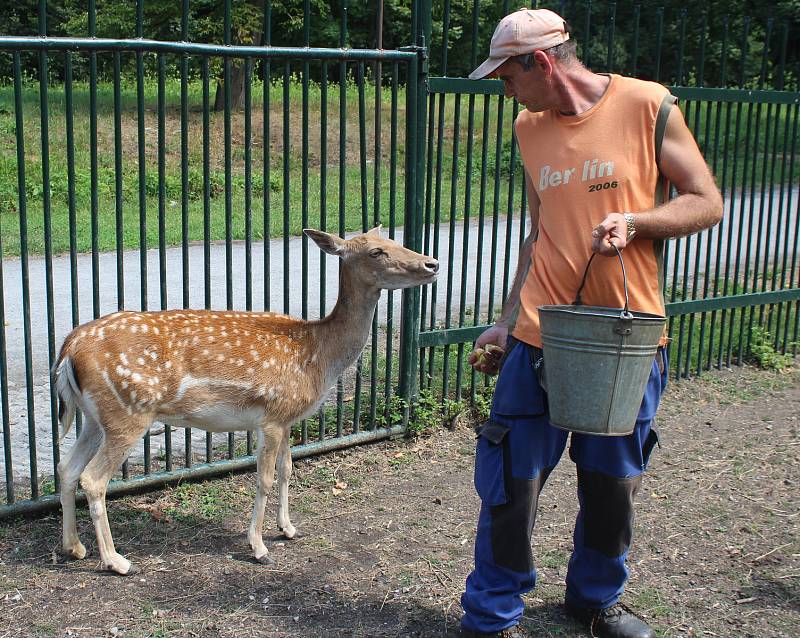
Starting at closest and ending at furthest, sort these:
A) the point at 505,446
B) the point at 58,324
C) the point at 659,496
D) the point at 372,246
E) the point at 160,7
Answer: the point at 505,446 → the point at 372,246 → the point at 659,496 → the point at 58,324 → the point at 160,7

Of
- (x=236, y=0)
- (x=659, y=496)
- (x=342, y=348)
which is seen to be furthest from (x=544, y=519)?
(x=236, y=0)

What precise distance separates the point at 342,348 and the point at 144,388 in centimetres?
104

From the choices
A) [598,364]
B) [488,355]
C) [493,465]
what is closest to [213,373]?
[488,355]

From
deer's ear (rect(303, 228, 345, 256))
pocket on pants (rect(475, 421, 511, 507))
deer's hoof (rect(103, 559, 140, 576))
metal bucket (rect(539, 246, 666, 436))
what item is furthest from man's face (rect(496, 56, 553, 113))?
deer's hoof (rect(103, 559, 140, 576))

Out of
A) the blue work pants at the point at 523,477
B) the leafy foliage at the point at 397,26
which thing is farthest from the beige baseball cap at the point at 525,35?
the leafy foliage at the point at 397,26

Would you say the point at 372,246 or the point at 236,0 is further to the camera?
the point at 236,0

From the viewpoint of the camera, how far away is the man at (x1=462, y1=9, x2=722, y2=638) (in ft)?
11.3

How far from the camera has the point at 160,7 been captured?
1766cm

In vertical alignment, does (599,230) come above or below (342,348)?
above

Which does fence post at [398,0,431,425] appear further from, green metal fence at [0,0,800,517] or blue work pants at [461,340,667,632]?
blue work pants at [461,340,667,632]

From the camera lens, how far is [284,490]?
4.87 m

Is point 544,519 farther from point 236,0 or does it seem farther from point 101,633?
point 236,0

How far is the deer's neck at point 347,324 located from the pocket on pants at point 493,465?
1.33 metres

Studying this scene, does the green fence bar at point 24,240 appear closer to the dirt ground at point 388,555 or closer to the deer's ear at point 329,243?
the dirt ground at point 388,555
